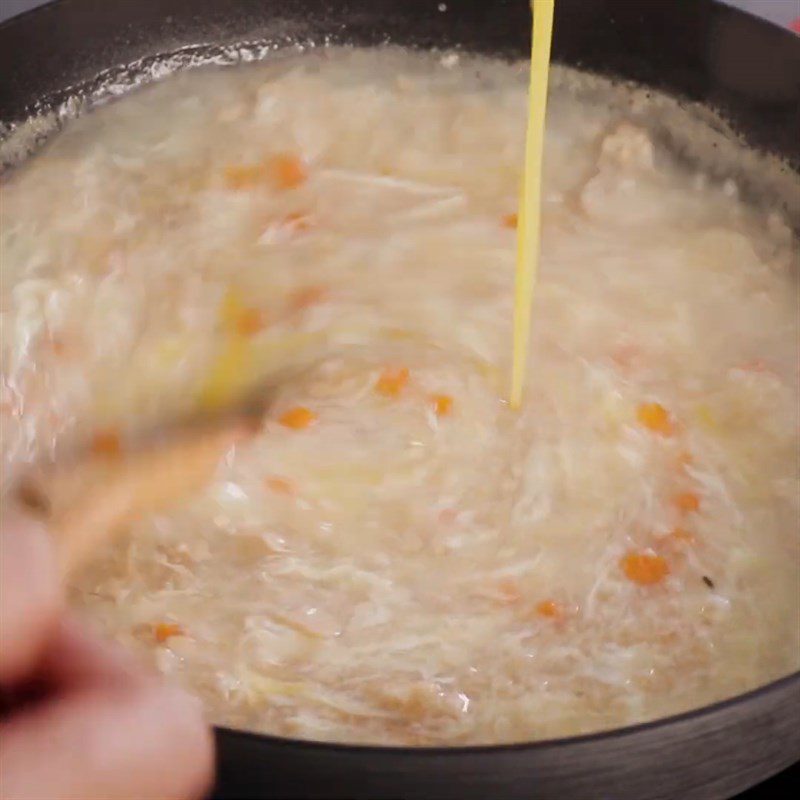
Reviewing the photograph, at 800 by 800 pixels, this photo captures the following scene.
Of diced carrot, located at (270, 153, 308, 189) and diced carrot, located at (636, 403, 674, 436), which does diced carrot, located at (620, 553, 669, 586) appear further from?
diced carrot, located at (270, 153, 308, 189)

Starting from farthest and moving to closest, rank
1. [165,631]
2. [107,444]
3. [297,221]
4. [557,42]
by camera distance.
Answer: [557,42]
[297,221]
[107,444]
[165,631]

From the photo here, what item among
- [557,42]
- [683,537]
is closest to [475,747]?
[683,537]

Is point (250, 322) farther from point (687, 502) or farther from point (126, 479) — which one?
point (687, 502)

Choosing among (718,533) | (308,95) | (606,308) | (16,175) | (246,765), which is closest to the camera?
(246,765)

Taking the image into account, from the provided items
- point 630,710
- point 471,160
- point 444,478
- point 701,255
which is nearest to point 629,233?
point 701,255

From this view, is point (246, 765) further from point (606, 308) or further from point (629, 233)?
point (629, 233)

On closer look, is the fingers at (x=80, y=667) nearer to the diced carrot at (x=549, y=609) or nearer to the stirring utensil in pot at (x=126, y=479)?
the stirring utensil in pot at (x=126, y=479)
